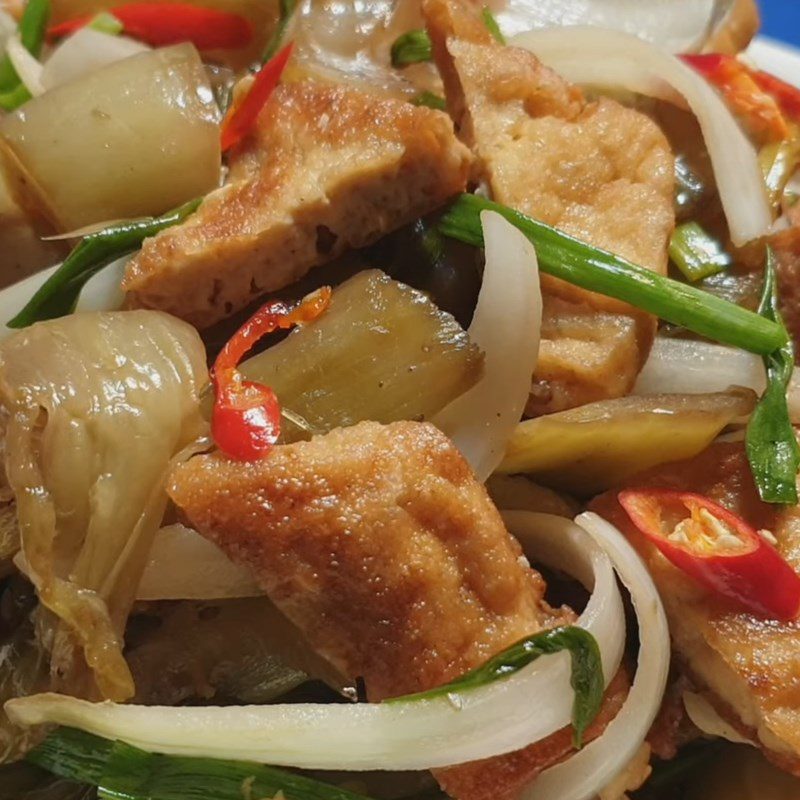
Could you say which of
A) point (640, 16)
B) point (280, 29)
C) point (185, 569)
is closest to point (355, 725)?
point (185, 569)

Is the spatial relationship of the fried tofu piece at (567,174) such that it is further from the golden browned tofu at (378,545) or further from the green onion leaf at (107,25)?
the green onion leaf at (107,25)

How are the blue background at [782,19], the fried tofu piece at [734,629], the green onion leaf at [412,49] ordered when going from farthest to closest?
the blue background at [782,19], the green onion leaf at [412,49], the fried tofu piece at [734,629]

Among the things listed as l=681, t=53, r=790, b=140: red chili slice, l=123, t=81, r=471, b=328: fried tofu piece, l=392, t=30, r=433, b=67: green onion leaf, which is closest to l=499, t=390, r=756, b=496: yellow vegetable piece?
l=123, t=81, r=471, b=328: fried tofu piece

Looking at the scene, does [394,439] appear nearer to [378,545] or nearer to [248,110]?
[378,545]

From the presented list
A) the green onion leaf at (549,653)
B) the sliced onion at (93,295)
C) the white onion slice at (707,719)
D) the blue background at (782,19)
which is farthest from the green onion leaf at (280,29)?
the blue background at (782,19)

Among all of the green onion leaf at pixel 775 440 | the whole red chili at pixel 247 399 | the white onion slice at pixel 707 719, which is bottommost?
the white onion slice at pixel 707 719

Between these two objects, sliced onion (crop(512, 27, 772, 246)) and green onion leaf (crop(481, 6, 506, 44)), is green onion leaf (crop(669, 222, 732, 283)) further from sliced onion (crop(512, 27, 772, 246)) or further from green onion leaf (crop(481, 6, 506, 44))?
green onion leaf (crop(481, 6, 506, 44))

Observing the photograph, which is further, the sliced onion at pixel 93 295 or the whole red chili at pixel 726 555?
the sliced onion at pixel 93 295
